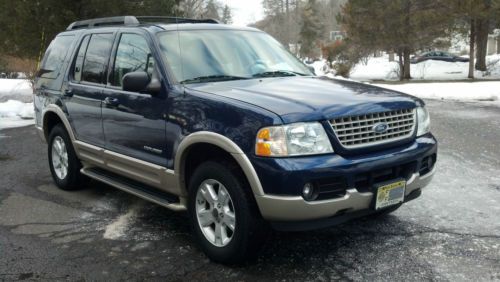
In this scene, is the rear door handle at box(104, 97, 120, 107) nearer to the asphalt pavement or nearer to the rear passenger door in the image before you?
the rear passenger door

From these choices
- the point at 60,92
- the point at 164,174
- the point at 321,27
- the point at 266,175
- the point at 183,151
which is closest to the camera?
the point at 266,175

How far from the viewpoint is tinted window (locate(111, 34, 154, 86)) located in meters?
4.60

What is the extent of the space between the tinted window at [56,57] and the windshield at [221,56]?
1970 mm

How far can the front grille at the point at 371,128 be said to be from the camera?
3547mm

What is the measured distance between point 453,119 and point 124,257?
887 centimetres

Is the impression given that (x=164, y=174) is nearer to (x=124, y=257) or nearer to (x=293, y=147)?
(x=124, y=257)

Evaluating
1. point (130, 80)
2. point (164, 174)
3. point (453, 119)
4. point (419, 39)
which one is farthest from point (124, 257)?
point (419, 39)

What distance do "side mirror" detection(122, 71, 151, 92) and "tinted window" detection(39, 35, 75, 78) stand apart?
2183 mm

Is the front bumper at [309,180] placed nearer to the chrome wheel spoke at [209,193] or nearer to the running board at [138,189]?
the chrome wheel spoke at [209,193]

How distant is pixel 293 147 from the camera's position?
11.2 ft

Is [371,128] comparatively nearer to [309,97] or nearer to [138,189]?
[309,97]

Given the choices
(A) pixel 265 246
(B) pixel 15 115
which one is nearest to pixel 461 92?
(B) pixel 15 115

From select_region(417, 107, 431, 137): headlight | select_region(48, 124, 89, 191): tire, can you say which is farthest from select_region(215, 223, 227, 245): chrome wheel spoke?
select_region(48, 124, 89, 191): tire

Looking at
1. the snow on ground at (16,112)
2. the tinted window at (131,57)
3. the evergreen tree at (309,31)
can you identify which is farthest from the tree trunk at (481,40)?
the evergreen tree at (309,31)
